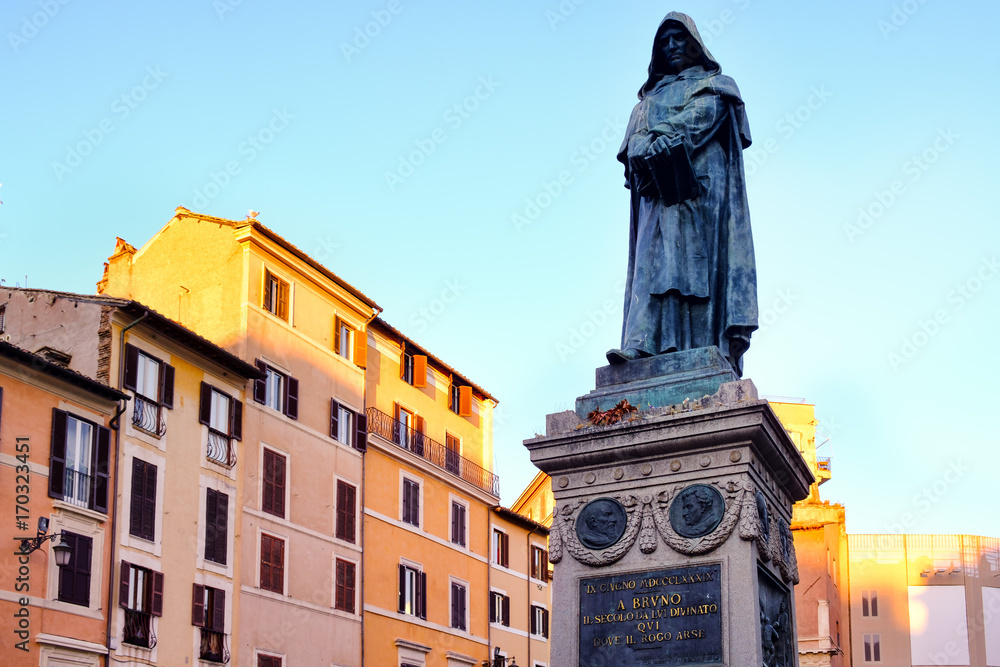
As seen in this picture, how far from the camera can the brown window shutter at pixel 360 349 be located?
45.7 meters

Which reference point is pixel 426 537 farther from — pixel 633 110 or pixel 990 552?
pixel 990 552

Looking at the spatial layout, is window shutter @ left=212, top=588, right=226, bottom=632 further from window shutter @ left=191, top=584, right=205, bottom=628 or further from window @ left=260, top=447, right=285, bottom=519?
window @ left=260, top=447, right=285, bottom=519

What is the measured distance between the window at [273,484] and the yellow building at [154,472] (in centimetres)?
135

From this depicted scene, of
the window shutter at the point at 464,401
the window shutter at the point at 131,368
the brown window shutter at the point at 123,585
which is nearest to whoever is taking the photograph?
the brown window shutter at the point at 123,585

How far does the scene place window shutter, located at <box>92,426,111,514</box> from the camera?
3200cm

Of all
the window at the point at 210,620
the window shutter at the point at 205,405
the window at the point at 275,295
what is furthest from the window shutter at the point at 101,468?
the window at the point at 275,295

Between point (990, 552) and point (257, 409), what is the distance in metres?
53.3

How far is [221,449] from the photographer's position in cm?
3738

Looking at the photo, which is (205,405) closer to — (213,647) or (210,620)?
(210,620)

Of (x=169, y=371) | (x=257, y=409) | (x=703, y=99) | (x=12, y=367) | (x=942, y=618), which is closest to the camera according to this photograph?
(x=703, y=99)

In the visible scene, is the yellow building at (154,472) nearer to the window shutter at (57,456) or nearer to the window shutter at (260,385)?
Result: the window shutter at (57,456)

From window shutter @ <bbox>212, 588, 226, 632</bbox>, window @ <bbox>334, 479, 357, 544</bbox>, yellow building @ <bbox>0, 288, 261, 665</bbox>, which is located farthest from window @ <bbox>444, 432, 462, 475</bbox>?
window shutter @ <bbox>212, 588, 226, 632</bbox>

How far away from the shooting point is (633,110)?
12609mm

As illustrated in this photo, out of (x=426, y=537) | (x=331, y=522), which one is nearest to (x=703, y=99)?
(x=331, y=522)
